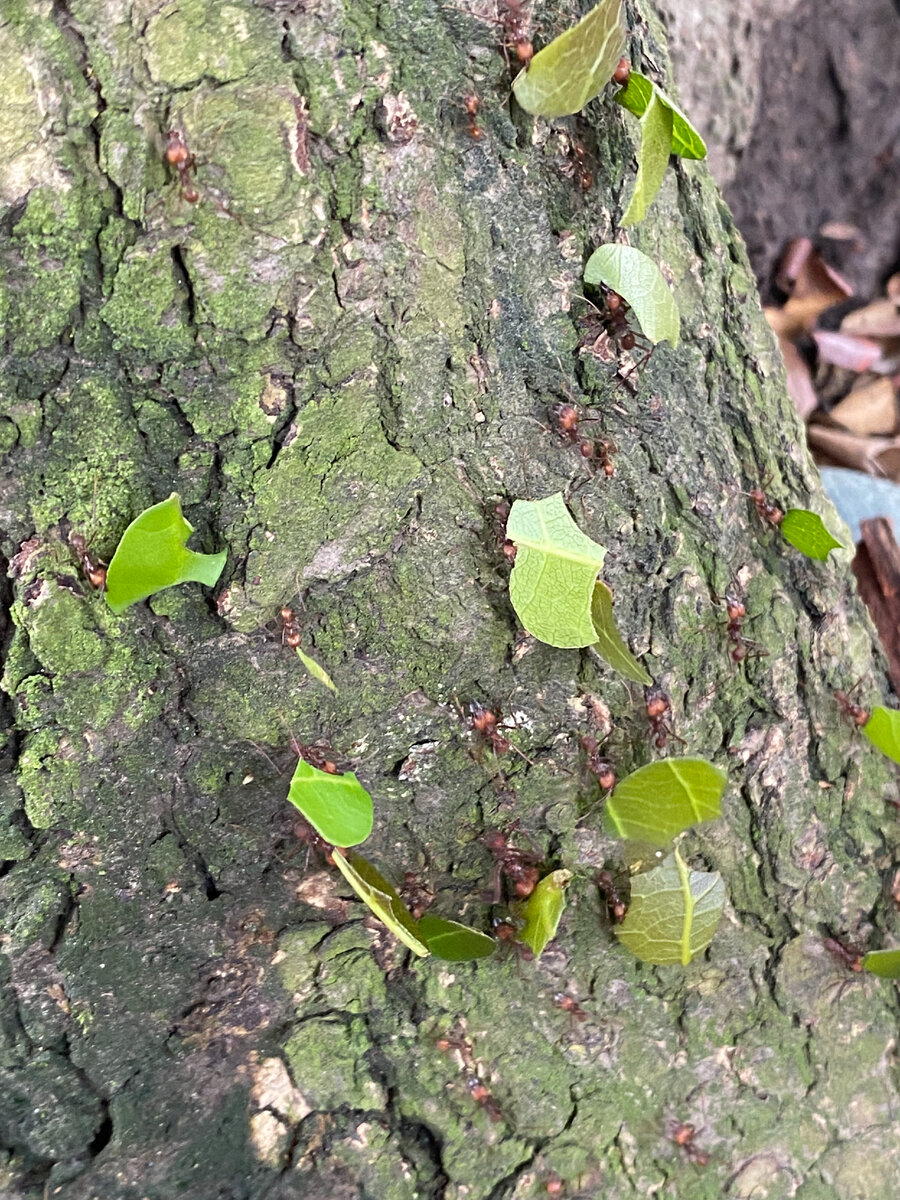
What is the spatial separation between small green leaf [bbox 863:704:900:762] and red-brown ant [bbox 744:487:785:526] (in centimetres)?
24

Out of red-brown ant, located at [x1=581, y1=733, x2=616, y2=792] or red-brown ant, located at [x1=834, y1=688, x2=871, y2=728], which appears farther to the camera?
red-brown ant, located at [x1=834, y1=688, x2=871, y2=728]

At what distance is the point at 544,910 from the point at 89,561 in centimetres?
52

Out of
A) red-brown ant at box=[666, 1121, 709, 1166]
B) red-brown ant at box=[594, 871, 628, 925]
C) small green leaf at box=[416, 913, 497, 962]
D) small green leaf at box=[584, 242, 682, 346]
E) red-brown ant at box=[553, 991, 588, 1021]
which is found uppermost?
small green leaf at box=[584, 242, 682, 346]

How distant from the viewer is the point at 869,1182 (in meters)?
0.99

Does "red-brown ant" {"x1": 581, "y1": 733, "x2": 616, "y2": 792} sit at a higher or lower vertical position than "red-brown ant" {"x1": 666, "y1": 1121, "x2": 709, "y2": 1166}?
higher

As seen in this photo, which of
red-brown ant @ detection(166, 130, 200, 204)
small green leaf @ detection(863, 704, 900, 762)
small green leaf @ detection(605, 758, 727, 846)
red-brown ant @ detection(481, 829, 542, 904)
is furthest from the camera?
small green leaf @ detection(863, 704, 900, 762)

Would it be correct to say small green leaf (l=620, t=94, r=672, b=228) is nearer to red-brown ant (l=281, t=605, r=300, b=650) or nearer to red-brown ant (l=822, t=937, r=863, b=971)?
red-brown ant (l=281, t=605, r=300, b=650)

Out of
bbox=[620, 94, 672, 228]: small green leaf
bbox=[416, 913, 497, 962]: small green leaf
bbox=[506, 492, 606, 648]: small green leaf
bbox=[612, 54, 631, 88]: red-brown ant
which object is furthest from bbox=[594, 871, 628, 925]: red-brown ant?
bbox=[612, 54, 631, 88]: red-brown ant

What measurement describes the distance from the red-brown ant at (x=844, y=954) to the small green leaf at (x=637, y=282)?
0.69 metres

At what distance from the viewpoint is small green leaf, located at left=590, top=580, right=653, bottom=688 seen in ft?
2.86

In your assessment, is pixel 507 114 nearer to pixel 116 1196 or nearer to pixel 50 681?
pixel 50 681

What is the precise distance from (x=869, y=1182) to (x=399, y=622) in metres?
0.79

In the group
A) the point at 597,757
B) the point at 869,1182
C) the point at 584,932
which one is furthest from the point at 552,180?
the point at 869,1182

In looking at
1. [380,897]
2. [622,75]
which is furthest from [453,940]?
[622,75]
